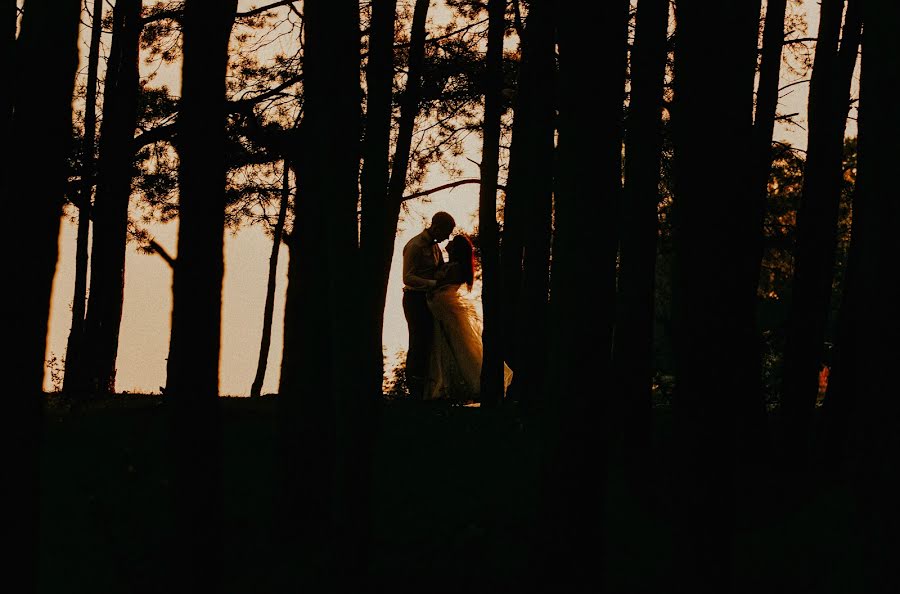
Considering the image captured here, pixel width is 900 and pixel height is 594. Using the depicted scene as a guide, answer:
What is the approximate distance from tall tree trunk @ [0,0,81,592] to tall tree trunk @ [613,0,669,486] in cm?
406

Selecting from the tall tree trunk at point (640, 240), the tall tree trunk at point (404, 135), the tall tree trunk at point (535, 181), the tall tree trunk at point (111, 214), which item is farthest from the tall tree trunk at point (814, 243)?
the tall tree trunk at point (111, 214)

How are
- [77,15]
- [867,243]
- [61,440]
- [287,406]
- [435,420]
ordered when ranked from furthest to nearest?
1. [435,420]
2. [61,440]
3. [287,406]
4. [77,15]
5. [867,243]

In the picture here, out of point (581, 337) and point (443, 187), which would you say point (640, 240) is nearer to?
point (581, 337)

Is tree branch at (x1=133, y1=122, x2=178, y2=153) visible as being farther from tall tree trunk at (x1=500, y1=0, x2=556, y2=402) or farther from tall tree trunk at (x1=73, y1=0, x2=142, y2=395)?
tall tree trunk at (x1=500, y1=0, x2=556, y2=402)

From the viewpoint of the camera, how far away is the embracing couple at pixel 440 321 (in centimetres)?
1466

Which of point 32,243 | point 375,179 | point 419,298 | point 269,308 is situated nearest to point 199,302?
point 32,243

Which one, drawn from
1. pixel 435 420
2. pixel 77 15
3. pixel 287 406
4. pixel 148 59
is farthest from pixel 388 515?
pixel 148 59

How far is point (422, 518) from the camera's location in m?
6.15

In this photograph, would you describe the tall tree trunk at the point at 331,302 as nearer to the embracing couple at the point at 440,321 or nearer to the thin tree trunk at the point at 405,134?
the thin tree trunk at the point at 405,134

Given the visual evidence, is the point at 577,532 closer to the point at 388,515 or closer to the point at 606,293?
the point at 606,293

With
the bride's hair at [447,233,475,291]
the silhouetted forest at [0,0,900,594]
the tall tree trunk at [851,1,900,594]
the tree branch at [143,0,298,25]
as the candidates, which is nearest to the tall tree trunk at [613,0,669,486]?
the silhouetted forest at [0,0,900,594]

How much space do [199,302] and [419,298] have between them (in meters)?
10.4

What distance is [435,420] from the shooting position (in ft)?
33.2

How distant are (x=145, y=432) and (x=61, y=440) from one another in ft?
1.95
